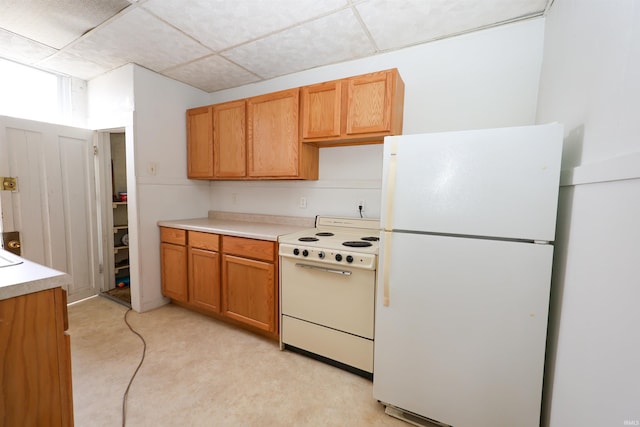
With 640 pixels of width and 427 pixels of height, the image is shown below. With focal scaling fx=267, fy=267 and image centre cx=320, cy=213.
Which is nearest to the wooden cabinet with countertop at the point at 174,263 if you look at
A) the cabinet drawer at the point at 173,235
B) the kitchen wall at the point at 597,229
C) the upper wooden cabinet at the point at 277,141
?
the cabinet drawer at the point at 173,235

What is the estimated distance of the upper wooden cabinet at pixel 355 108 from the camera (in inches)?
79.8

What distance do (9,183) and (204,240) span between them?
5.95 feet

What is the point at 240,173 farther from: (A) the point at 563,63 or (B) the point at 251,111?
(A) the point at 563,63

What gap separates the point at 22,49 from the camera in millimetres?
2383

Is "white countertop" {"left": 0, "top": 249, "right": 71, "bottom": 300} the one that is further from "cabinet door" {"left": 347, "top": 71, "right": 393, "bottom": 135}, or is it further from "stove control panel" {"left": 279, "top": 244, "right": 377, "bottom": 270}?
"cabinet door" {"left": 347, "top": 71, "right": 393, "bottom": 135}

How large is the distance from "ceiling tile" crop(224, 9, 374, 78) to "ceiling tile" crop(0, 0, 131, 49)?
883 mm

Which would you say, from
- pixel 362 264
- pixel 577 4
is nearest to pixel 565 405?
pixel 362 264

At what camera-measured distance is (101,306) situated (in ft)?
9.61

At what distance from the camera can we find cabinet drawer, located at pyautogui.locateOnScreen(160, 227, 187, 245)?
9.04ft

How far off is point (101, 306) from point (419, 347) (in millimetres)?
3291

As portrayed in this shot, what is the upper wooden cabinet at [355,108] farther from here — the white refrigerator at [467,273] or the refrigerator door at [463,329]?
the refrigerator door at [463,329]

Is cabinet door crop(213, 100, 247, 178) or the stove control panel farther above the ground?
cabinet door crop(213, 100, 247, 178)

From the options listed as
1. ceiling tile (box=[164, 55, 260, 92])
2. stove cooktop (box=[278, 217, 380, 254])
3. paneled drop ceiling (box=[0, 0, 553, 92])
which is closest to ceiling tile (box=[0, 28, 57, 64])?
paneled drop ceiling (box=[0, 0, 553, 92])

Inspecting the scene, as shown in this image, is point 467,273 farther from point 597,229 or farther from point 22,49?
point 22,49
